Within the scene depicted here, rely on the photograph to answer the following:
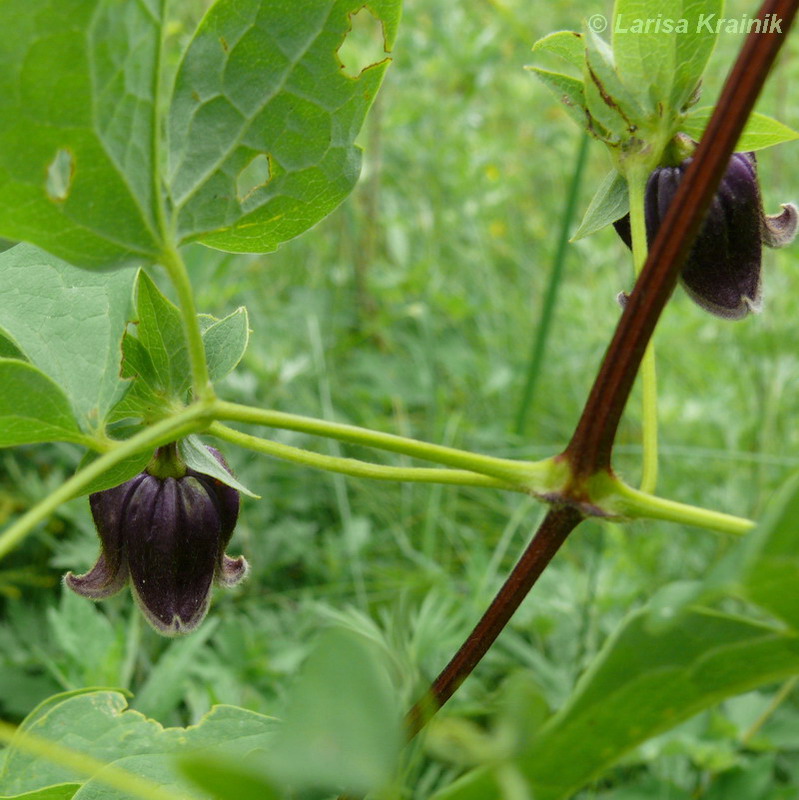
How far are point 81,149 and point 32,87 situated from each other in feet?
0.11

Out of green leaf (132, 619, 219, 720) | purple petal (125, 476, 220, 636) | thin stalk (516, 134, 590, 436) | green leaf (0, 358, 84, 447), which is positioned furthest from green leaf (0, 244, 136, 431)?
thin stalk (516, 134, 590, 436)

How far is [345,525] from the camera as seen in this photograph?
1.74 meters

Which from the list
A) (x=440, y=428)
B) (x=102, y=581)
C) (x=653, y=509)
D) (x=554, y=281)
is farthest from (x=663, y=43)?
(x=440, y=428)

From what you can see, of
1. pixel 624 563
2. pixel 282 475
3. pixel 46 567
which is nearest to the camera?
pixel 624 563

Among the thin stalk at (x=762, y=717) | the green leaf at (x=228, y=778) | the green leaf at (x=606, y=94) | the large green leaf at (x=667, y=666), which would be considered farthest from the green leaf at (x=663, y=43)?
the thin stalk at (x=762, y=717)

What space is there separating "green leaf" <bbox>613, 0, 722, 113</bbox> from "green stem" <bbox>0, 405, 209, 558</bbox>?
33cm

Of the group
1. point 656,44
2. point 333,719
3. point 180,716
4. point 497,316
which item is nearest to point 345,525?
point 180,716

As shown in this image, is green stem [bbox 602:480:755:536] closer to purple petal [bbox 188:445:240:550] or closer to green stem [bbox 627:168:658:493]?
green stem [bbox 627:168:658:493]

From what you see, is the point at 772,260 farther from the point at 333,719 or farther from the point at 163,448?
the point at 333,719

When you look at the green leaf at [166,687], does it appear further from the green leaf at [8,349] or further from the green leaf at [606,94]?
the green leaf at [606,94]

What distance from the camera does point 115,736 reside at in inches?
25.4

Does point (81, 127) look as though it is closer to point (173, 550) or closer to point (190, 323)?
point (190, 323)

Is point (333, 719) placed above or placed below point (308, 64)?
below

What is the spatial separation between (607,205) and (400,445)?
0.28 metres
